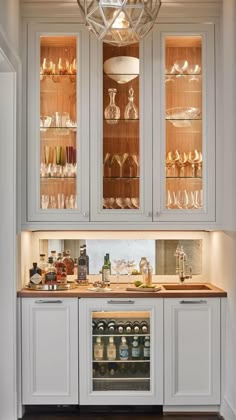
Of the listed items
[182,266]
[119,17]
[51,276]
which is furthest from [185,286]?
[119,17]

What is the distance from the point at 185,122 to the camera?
12.3ft

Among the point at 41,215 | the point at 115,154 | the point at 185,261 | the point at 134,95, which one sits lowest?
the point at 185,261

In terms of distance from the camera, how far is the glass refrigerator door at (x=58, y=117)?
3.74 m

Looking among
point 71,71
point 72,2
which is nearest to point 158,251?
point 71,71

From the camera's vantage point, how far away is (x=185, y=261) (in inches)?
161

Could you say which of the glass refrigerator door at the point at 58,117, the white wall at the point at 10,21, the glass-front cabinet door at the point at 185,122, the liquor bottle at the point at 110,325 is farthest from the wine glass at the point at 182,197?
the white wall at the point at 10,21

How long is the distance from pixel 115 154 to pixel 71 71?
673 mm

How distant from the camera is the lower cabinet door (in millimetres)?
3572

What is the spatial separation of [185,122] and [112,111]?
53 cm

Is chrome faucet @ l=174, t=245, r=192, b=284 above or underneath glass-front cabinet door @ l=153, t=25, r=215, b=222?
underneath

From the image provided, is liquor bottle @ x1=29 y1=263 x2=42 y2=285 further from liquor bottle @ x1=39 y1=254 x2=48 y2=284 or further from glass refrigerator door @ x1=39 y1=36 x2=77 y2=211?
glass refrigerator door @ x1=39 y1=36 x2=77 y2=211

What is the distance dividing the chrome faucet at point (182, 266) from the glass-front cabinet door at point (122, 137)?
54cm

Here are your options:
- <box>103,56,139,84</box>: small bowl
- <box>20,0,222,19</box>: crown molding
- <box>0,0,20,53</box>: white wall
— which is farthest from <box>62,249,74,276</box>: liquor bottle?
<box>20,0,222,19</box>: crown molding

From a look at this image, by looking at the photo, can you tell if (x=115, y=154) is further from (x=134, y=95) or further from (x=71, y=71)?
(x=71, y=71)
